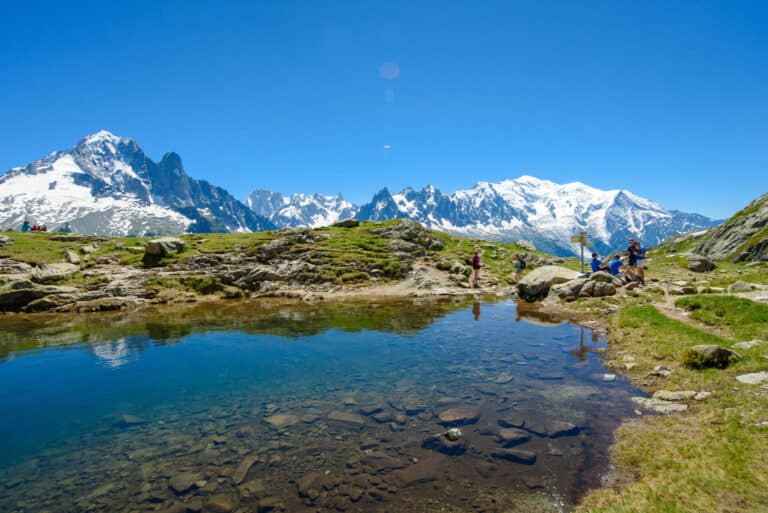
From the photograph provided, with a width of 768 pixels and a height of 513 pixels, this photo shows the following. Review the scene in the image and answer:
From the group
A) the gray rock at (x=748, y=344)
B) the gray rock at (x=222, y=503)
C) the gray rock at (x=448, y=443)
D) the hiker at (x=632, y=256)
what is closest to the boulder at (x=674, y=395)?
the gray rock at (x=748, y=344)

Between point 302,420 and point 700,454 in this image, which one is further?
point 302,420

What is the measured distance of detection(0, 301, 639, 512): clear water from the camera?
949cm

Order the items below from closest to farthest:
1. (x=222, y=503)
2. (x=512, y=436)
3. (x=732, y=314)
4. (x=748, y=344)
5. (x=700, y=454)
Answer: (x=222, y=503)
(x=700, y=454)
(x=512, y=436)
(x=748, y=344)
(x=732, y=314)

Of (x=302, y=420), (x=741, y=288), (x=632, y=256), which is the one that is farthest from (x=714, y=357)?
(x=632, y=256)

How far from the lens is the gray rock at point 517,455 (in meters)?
10.5

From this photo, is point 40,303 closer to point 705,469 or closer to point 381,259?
point 381,259

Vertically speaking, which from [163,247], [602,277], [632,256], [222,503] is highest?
[163,247]

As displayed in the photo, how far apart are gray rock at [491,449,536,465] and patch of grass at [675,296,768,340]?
45.3 feet

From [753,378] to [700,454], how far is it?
585 cm

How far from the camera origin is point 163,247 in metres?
48.4

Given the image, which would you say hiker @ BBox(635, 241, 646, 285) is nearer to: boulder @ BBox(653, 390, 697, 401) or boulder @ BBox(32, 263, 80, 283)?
boulder @ BBox(653, 390, 697, 401)

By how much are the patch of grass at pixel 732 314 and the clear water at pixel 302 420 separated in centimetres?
568

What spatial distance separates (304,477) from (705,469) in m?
9.84

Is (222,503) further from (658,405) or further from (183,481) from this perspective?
(658,405)
